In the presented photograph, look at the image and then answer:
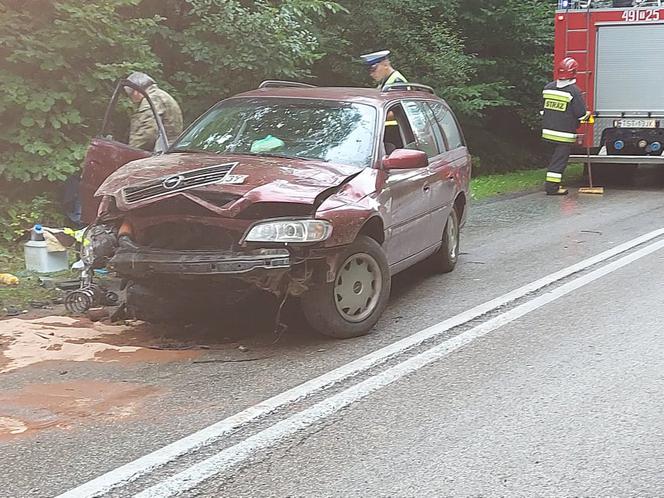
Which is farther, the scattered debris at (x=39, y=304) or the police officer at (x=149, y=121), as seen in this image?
the police officer at (x=149, y=121)

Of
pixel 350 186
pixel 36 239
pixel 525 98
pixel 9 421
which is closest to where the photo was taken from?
pixel 9 421

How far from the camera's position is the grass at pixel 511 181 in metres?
15.4

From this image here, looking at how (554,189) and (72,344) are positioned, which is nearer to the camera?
(72,344)

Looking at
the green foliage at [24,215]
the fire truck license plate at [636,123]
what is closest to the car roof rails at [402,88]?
Result: the green foliage at [24,215]

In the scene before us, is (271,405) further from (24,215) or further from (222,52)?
(222,52)

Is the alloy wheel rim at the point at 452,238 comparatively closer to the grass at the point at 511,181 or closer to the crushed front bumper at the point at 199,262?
the crushed front bumper at the point at 199,262

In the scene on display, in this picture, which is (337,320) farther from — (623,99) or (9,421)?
(623,99)

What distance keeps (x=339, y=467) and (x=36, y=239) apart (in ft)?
16.4

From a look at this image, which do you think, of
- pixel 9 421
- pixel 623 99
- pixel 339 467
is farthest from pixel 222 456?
pixel 623 99

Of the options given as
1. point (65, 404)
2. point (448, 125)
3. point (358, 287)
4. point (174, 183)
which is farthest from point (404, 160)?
point (65, 404)

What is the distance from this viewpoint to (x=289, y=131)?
676cm

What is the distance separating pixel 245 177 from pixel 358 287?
1.09 meters

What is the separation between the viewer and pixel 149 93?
827cm

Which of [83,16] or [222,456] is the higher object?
[83,16]
